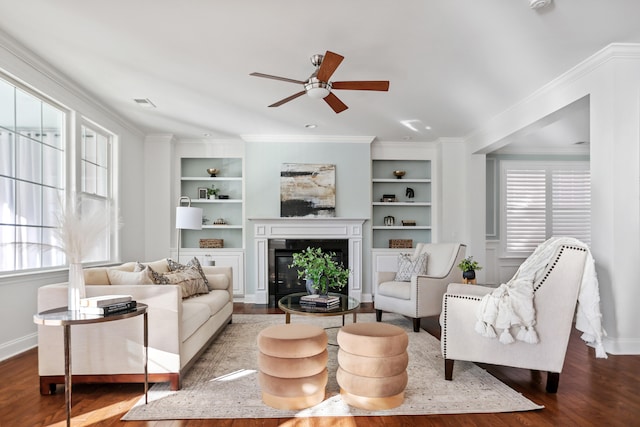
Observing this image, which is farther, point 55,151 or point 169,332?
point 55,151

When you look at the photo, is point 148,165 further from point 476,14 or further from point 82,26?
point 476,14

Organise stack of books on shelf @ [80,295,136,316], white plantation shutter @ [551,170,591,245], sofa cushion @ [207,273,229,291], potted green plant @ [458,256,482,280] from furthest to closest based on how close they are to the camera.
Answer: white plantation shutter @ [551,170,591,245], sofa cushion @ [207,273,229,291], potted green plant @ [458,256,482,280], stack of books on shelf @ [80,295,136,316]

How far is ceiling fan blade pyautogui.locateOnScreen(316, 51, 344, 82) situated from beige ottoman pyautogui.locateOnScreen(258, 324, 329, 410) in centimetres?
186

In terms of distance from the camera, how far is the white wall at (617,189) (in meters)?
3.36

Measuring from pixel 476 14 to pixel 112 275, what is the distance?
126 inches

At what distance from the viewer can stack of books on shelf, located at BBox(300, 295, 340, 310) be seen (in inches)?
137

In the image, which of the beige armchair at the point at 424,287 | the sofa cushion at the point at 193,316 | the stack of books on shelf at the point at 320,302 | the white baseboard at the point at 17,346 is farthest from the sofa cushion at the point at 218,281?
the beige armchair at the point at 424,287

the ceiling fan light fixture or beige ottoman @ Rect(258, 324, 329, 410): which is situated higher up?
the ceiling fan light fixture

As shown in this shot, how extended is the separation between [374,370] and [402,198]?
16.2ft

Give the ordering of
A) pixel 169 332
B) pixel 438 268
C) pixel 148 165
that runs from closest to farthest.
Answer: pixel 169 332 < pixel 438 268 < pixel 148 165

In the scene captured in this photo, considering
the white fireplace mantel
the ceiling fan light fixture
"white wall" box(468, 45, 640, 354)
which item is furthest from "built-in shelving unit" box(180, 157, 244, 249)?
"white wall" box(468, 45, 640, 354)

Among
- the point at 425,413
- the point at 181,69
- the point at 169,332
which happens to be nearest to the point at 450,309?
the point at 425,413

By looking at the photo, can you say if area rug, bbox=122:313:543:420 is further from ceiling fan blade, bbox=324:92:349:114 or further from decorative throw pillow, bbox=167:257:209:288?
ceiling fan blade, bbox=324:92:349:114

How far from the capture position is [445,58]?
3.53 metres
